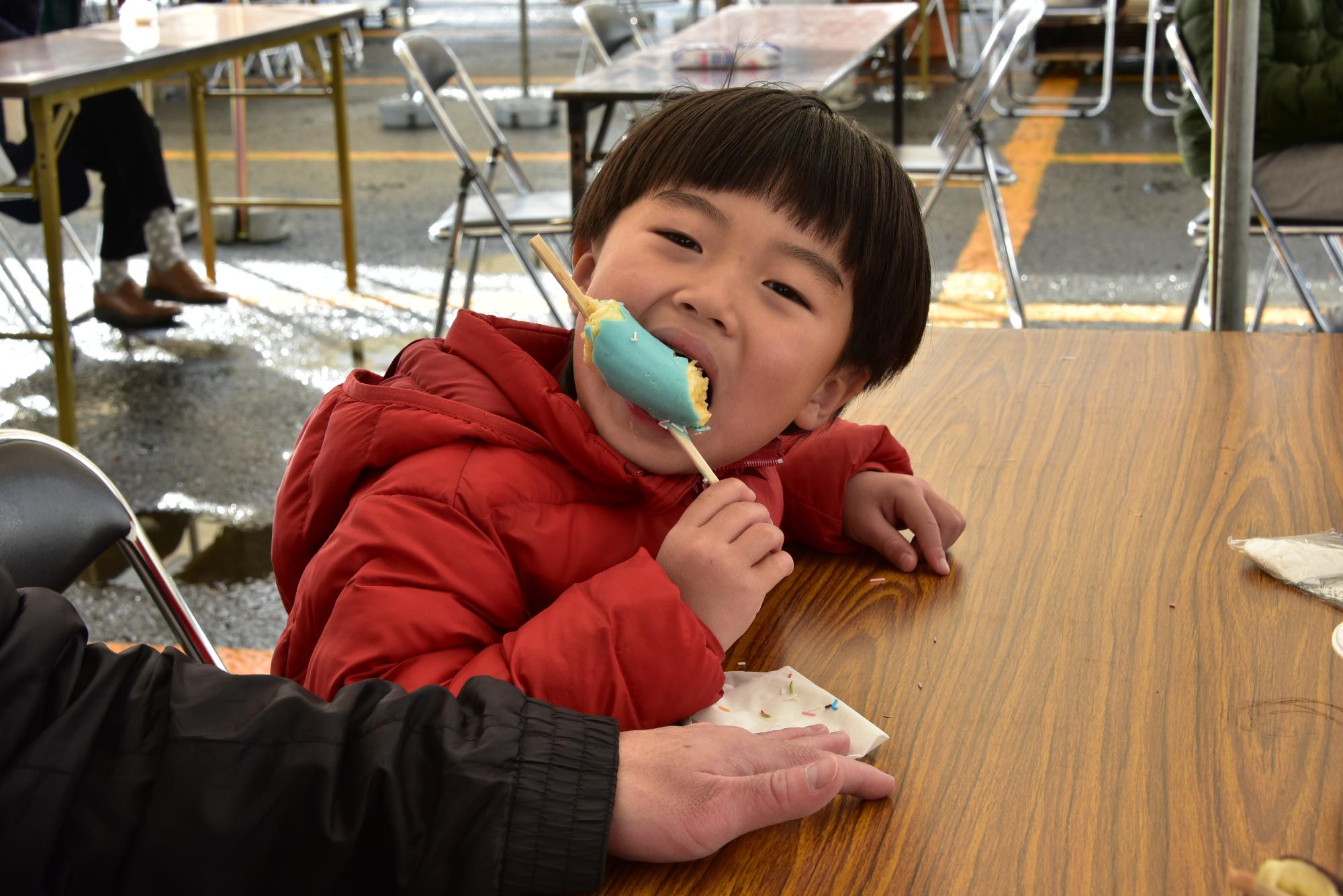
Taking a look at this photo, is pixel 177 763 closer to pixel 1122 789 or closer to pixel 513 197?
pixel 1122 789

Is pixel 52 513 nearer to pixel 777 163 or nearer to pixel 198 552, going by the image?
pixel 777 163

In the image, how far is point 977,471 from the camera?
4.25 feet

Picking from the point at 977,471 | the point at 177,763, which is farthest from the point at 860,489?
the point at 177,763

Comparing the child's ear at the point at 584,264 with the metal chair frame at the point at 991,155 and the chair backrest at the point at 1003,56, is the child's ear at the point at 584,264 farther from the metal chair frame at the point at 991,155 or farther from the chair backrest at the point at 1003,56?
the chair backrest at the point at 1003,56

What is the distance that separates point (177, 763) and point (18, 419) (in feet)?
10.6

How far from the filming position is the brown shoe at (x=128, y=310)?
4.23 m

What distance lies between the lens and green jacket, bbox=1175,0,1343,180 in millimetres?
3117

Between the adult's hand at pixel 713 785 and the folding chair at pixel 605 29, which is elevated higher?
the folding chair at pixel 605 29

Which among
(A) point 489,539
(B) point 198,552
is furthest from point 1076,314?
(A) point 489,539

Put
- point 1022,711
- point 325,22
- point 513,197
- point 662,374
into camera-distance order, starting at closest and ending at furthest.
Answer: point 1022,711 → point 662,374 → point 513,197 → point 325,22

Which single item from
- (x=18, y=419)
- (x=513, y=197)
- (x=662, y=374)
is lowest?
(x=18, y=419)

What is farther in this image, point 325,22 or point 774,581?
point 325,22

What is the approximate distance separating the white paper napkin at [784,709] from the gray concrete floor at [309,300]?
1.78 metres

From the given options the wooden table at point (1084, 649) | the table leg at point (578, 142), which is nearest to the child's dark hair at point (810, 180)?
the wooden table at point (1084, 649)
